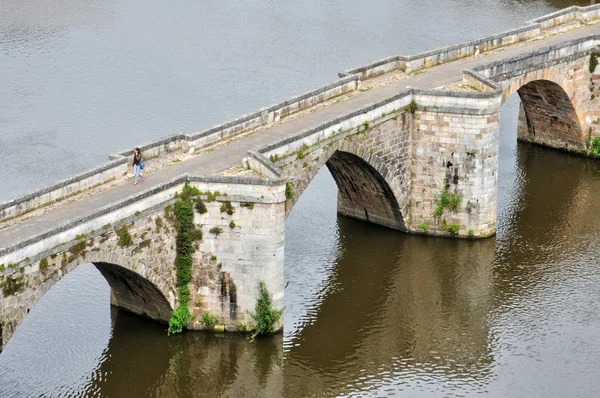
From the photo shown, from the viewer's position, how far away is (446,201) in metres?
64.8

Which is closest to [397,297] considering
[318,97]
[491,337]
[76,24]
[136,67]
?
[491,337]

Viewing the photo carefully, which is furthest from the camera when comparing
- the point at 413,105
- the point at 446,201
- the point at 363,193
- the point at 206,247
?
the point at 363,193

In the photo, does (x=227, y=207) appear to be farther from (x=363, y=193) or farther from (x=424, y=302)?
(x=363, y=193)

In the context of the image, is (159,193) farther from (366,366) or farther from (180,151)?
(366,366)

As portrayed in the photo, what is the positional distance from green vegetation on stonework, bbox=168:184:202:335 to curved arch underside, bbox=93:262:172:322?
0.89m

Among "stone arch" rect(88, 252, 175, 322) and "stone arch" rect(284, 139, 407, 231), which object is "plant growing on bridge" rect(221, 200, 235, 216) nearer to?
"stone arch" rect(88, 252, 175, 322)

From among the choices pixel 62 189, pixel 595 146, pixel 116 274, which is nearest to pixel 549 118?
pixel 595 146

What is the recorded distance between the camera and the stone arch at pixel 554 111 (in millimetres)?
73750

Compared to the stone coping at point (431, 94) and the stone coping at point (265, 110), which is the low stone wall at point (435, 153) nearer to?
the stone coping at point (431, 94)

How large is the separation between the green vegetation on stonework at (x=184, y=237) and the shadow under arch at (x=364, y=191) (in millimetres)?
11143

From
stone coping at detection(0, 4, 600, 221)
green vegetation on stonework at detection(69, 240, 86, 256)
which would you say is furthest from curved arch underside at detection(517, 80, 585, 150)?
green vegetation on stonework at detection(69, 240, 86, 256)

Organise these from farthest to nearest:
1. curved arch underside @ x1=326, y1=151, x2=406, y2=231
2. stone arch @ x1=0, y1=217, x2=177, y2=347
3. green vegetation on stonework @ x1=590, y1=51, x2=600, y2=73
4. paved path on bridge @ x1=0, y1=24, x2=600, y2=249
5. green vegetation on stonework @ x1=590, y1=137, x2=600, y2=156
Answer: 1. green vegetation on stonework @ x1=590, y1=137, x2=600, y2=156
2. green vegetation on stonework @ x1=590, y1=51, x2=600, y2=73
3. curved arch underside @ x1=326, y1=151, x2=406, y2=231
4. paved path on bridge @ x1=0, y1=24, x2=600, y2=249
5. stone arch @ x1=0, y1=217, x2=177, y2=347

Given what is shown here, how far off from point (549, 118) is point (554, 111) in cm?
90

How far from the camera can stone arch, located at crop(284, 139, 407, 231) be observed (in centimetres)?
6166
